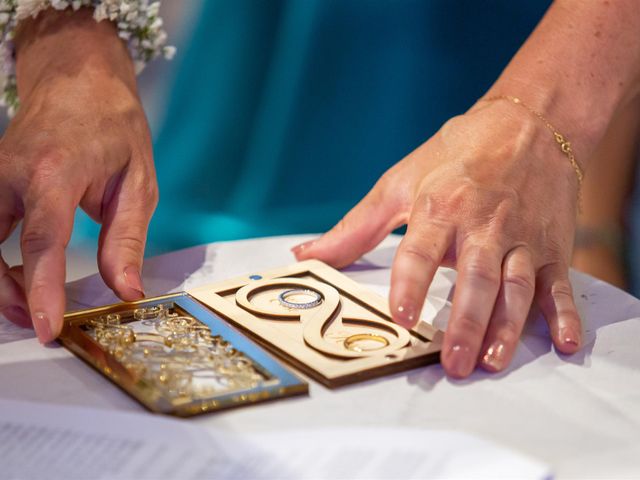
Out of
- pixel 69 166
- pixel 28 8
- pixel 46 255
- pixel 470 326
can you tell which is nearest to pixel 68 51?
pixel 28 8

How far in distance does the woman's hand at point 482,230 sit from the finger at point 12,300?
0.95 feet

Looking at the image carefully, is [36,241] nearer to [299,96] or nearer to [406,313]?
[406,313]

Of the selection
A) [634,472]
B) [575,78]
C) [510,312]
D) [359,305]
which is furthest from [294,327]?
[575,78]

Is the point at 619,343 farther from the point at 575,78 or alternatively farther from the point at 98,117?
the point at 98,117

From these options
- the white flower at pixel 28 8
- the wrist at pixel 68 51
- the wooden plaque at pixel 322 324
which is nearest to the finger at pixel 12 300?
the wooden plaque at pixel 322 324

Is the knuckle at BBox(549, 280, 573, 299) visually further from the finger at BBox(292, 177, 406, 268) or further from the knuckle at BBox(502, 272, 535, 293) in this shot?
the finger at BBox(292, 177, 406, 268)

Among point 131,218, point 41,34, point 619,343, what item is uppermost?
point 41,34

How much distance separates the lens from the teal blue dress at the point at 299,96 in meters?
1.27

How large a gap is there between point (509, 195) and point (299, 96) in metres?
0.55

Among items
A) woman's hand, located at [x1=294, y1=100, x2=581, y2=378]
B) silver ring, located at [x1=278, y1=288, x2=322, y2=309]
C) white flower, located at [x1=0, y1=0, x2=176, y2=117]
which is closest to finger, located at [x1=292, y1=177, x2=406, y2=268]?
woman's hand, located at [x1=294, y1=100, x2=581, y2=378]

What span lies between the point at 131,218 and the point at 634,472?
1.65 ft

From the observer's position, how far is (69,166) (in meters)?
0.80

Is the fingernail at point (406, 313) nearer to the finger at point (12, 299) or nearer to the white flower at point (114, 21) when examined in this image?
the finger at point (12, 299)

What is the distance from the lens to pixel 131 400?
613 mm
